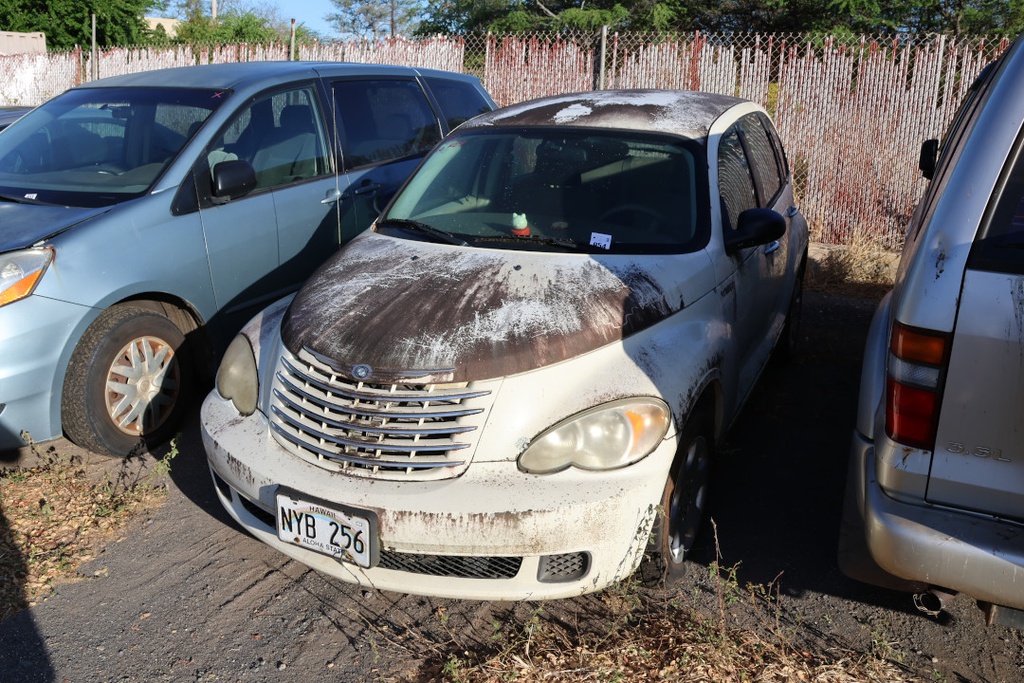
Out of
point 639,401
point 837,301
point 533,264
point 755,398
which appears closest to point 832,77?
point 837,301

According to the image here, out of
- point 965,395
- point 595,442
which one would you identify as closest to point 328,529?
point 595,442

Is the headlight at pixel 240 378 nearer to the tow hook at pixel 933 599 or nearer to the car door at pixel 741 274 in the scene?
the car door at pixel 741 274

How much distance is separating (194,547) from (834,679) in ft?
8.15

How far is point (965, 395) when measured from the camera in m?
2.28

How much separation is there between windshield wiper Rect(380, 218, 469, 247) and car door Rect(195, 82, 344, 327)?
101cm

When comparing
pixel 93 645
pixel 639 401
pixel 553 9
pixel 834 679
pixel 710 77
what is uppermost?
pixel 553 9

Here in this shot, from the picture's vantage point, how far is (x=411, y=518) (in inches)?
105

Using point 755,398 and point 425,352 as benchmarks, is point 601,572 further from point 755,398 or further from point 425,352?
point 755,398

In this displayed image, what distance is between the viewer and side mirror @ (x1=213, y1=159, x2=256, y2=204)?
4516 mm

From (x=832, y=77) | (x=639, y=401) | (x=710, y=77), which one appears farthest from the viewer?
(x=710, y=77)

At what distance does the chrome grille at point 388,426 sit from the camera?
2.79 metres

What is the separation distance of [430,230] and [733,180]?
1.47m

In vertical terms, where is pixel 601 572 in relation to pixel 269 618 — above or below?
above

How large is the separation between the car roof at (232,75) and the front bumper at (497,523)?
2.99 metres
